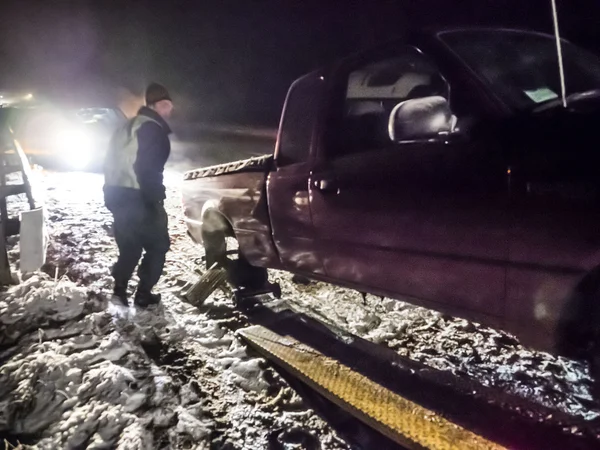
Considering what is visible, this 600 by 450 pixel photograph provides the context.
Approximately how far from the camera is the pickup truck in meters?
1.84

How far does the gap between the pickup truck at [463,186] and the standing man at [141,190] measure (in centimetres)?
98

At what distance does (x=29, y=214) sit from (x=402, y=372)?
11.8 ft

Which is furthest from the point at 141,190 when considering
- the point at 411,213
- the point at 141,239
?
the point at 411,213

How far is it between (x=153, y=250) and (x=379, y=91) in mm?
2420

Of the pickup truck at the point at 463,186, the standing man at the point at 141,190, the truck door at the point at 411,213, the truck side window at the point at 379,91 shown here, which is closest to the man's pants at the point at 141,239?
the standing man at the point at 141,190

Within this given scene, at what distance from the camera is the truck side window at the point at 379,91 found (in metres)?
2.97

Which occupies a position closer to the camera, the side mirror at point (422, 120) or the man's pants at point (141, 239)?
the side mirror at point (422, 120)

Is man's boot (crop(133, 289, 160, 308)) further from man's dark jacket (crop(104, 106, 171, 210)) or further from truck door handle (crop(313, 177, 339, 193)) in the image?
truck door handle (crop(313, 177, 339, 193))

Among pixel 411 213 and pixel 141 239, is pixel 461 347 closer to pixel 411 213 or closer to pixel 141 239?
pixel 411 213

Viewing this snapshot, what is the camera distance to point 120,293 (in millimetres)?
4297

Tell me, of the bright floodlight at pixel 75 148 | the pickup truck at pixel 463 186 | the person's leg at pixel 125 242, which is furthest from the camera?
the bright floodlight at pixel 75 148

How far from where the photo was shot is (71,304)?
400 centimetres

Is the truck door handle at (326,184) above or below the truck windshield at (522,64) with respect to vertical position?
below

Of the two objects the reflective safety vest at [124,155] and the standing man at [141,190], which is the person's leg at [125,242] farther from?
the reflective safety vest at [124,155]
